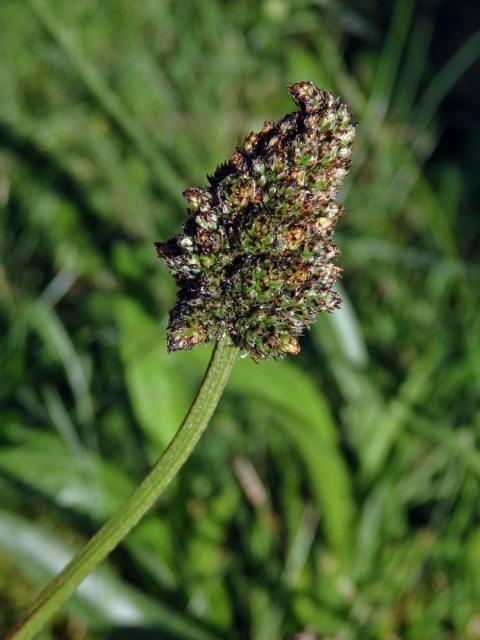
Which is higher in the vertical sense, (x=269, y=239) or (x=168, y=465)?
(x=269, y=239)

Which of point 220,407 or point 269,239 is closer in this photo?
point 269,239

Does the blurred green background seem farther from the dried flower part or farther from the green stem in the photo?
the dried flower part

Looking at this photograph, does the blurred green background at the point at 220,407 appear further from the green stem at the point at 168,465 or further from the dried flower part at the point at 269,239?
the dried flower part at the point at 269,239

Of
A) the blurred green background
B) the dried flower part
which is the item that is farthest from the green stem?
the blurred green background

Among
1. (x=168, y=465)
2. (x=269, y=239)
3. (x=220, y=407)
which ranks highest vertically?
(x=220, y=407)

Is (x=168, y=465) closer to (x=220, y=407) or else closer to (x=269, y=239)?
(x=269, y=239)

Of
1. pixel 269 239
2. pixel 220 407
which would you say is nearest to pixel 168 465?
pixel 269 239

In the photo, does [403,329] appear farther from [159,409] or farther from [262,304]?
[262,304]
